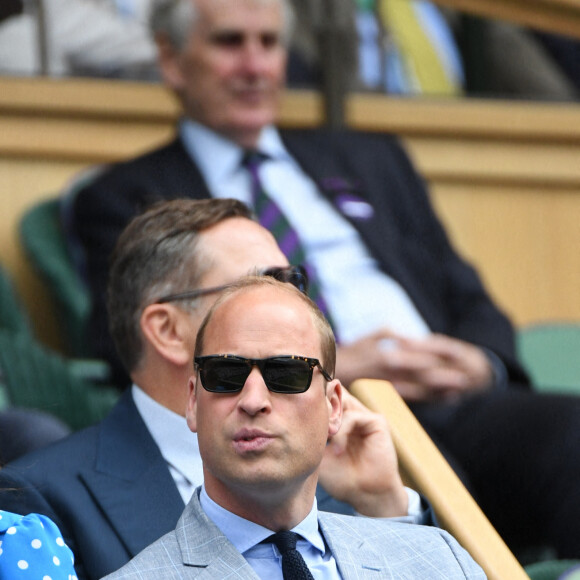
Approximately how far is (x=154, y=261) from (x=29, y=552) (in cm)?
84

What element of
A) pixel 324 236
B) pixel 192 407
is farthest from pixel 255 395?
pixel 324 236

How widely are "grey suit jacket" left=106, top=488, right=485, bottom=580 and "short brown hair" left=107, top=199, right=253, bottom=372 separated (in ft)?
2.10

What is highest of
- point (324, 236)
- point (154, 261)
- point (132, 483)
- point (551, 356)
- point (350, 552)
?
point (154, 261)

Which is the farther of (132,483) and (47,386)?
(47,386)

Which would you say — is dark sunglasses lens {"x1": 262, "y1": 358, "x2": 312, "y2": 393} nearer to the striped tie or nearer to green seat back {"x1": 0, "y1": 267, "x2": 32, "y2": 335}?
the striped tie

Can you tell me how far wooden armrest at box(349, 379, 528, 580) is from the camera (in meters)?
2.07

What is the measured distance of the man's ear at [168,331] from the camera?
2.31 m

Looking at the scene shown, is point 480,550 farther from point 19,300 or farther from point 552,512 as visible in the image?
point 19,300

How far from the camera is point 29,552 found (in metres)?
1.63

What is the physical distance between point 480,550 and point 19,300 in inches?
77.1

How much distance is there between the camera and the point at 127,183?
3.41m

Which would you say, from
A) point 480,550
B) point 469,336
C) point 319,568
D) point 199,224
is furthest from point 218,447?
point 469,336

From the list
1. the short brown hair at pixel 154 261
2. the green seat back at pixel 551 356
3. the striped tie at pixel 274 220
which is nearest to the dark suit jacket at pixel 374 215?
the striped tie at pixel 274 220

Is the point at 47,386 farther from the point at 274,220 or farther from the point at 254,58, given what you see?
the point at 254,58
